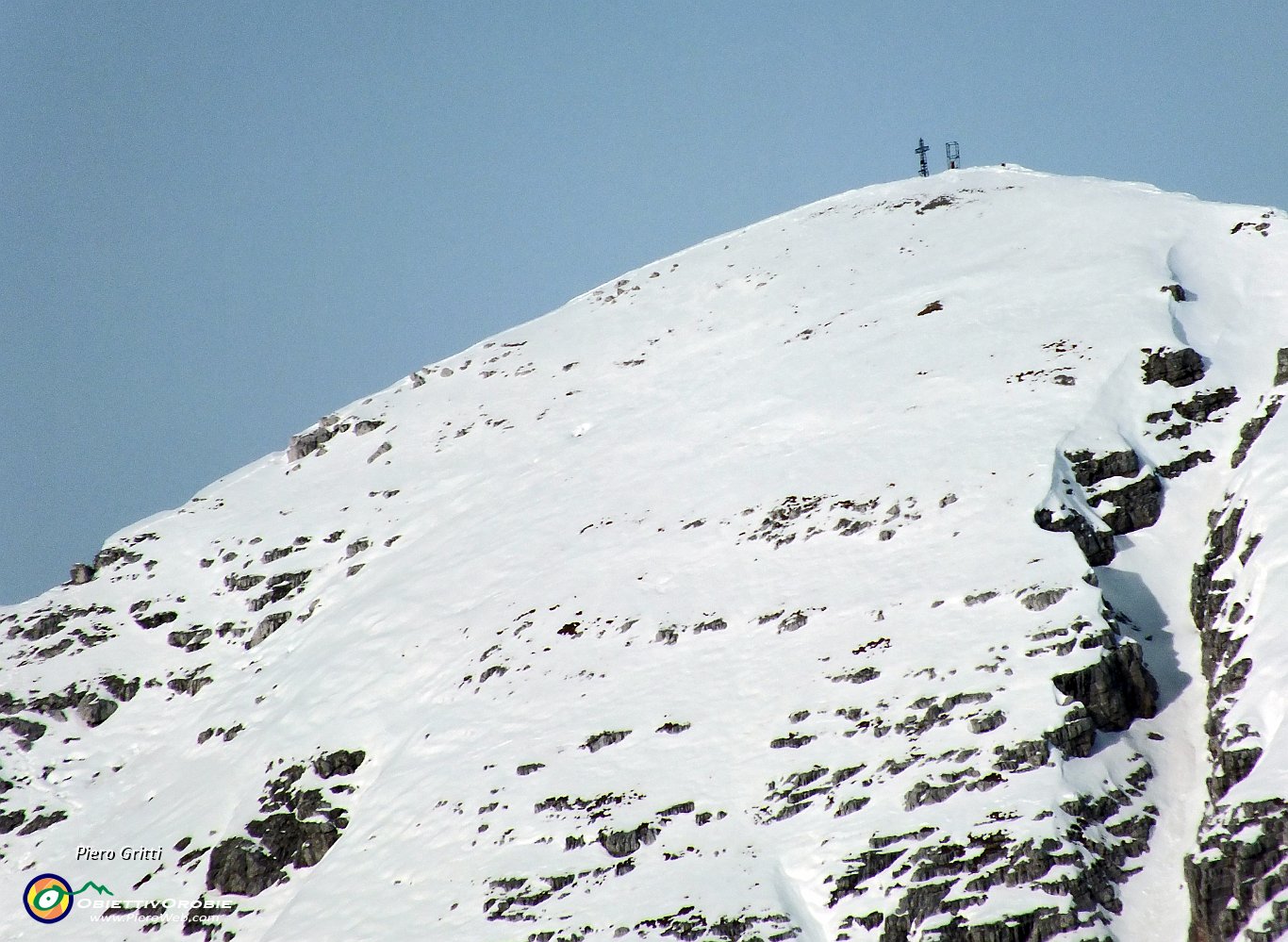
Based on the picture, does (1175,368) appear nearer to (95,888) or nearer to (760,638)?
(760,638)

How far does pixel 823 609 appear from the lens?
1976 inches

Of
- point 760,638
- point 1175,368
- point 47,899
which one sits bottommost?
point 47,899

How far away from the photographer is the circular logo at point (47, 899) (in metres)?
54.8

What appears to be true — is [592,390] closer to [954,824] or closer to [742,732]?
[742,732]

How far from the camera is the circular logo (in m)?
54.8

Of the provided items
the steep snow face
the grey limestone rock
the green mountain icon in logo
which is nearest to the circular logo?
the green mountain icon in logo

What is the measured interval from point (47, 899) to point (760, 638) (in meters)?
27.6

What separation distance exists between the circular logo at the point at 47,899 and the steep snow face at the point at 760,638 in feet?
2.72

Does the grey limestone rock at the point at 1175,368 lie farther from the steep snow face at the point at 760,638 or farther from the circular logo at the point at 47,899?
the circular logo at the point at 47,899

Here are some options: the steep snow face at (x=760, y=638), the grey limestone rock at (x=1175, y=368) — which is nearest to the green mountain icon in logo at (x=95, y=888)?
the steep snow face at (x=760, y=638)

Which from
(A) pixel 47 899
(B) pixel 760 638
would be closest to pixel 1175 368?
(B) pixel 760 638

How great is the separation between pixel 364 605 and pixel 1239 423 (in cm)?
3522

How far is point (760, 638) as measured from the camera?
50531mm

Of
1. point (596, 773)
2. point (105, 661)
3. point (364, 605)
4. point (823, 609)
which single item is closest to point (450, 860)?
point (596, 773)
